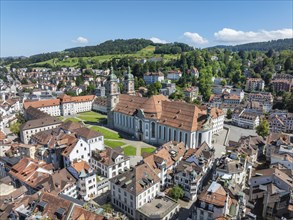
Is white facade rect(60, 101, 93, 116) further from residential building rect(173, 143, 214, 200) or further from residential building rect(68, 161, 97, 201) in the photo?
residential building rect(173, 143, 214, 200)

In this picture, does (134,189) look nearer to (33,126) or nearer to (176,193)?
(176,193)

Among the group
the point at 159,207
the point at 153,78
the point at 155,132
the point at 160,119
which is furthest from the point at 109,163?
the point at 153,78

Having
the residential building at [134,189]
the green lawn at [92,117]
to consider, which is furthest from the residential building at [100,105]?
the residential building at [134,189]

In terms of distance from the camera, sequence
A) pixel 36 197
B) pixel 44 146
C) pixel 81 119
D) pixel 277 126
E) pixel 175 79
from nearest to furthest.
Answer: pixel 36 197, pixel 44 146, pixel 277 126, pixel 81 119, pixel 175 79

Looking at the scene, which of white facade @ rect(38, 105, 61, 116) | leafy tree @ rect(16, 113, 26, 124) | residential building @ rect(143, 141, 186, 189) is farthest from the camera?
white facade @ rect(38, 105, 61, 116)

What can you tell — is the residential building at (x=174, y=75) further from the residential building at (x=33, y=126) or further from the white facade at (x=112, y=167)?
the white facade at (x=112, y=167)

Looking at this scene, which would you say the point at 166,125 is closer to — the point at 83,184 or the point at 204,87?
the point at 83,184

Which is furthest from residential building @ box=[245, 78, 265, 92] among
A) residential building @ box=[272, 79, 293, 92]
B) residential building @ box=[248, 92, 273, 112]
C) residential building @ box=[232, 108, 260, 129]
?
residential building @ box=[232, 108, 260, 129]

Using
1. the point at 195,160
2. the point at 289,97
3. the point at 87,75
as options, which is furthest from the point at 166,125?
the point at 87,75
